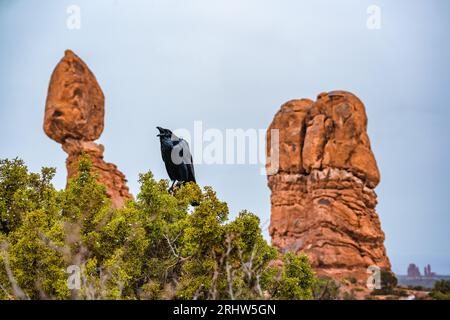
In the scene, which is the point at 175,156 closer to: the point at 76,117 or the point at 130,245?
the point at 130,245

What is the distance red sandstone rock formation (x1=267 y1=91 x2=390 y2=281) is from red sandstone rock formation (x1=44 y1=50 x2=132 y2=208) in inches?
478

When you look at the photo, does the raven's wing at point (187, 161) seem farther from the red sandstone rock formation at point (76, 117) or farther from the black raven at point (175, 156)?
the red sandstone rock formation at point (76, 117)

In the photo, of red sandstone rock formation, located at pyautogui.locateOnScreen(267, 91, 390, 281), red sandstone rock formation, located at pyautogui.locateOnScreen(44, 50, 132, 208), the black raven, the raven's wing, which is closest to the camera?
the black raven

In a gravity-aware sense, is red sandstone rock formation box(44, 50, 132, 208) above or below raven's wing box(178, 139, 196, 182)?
above

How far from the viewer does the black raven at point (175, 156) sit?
46.2 feet

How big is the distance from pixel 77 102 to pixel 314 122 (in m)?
Result: 17.3

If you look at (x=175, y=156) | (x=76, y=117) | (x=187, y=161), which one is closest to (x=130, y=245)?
(x=175, y=156)

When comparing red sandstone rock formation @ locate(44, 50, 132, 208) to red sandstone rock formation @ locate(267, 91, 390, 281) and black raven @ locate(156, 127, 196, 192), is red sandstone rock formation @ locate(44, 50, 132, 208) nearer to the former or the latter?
red sandstone rock formation @ locate(267, 91, 390, 281)

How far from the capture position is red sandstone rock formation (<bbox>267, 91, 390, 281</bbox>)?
40.4m

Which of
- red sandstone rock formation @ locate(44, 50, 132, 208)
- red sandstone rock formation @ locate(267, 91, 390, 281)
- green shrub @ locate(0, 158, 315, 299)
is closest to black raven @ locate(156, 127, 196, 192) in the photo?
green shrub @ locate(0, 158, 315, 299)

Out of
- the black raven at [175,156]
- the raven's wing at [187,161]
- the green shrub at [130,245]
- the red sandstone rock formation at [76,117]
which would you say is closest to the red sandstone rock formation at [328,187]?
the red sandstone rock formation at [76,117]

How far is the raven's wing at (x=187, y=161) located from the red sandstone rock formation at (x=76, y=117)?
25077 millimetres
